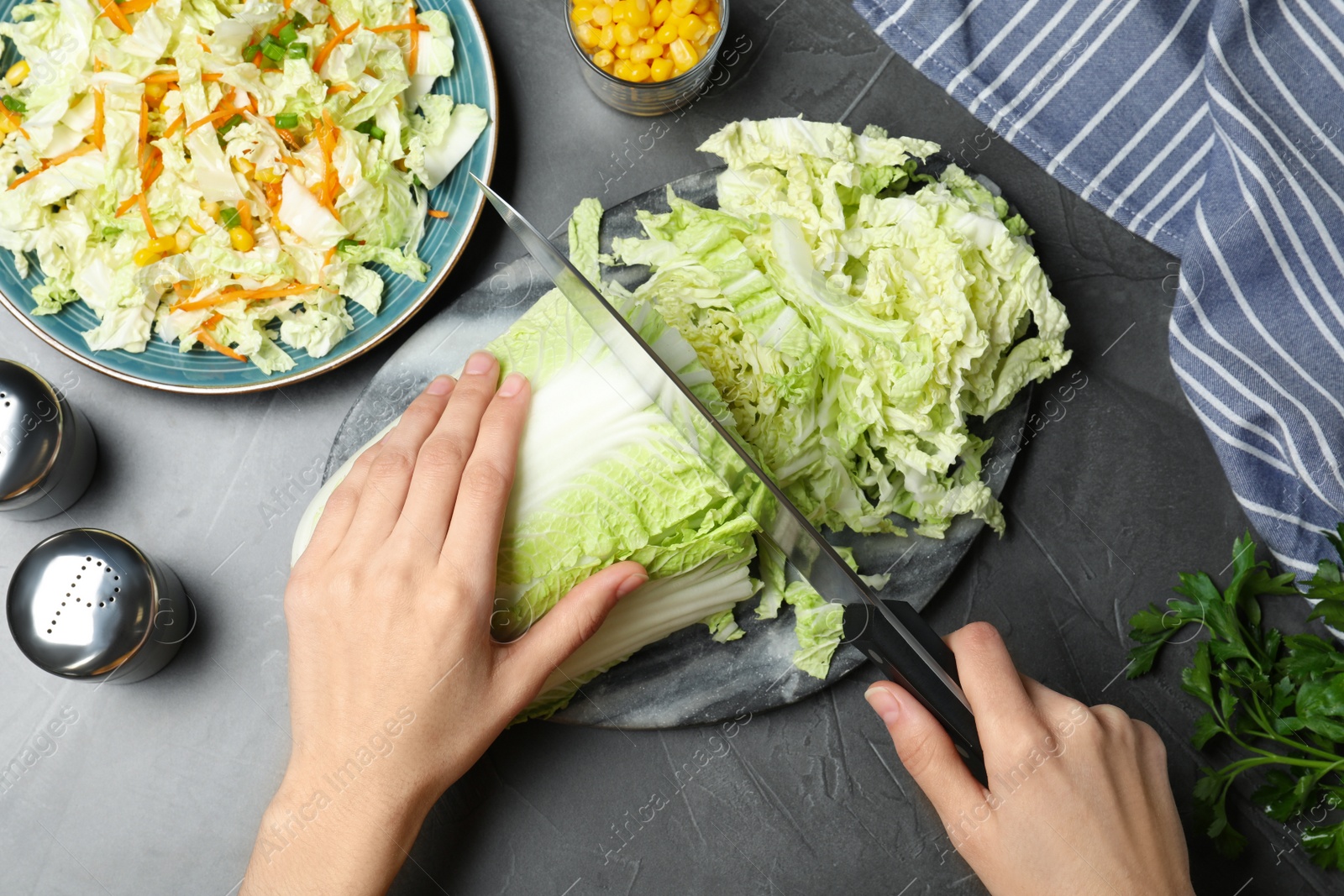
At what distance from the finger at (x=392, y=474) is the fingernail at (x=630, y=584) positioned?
57 centimetres

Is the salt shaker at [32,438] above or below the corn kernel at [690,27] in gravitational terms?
below

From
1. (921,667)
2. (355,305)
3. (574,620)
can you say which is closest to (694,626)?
(574,620)

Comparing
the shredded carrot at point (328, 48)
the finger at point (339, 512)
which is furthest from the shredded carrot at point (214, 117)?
the finger at point (339, 512)

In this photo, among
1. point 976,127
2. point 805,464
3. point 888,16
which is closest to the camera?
point 805,464

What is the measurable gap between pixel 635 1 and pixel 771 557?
4.81 ft

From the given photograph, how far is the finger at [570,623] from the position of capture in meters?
1.86

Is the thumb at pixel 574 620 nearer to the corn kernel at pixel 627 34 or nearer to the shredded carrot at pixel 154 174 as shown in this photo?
the corn kernel at pixel 627 34

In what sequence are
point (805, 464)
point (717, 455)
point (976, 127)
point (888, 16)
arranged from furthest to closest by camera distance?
1. point (976, 127)
2. point (888, 16)
3. point (805, 464)
4. point (717, 455)

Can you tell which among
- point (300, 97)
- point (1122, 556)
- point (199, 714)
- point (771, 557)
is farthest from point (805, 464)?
point (199, 714)

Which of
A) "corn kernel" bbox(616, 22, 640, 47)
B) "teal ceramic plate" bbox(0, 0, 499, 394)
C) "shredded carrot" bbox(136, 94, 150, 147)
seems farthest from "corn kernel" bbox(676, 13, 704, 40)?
"shredded carrot" bbox(136, 94, 150, 147)

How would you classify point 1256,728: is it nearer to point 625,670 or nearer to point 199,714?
point 625,670

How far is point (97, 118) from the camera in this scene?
2174 millimetres

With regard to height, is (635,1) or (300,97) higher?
(635,1)

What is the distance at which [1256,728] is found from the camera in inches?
84.5
